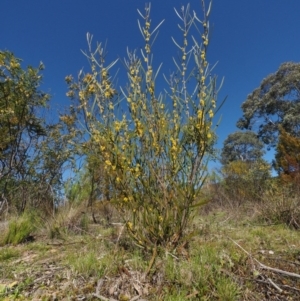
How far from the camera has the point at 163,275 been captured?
1897 mm

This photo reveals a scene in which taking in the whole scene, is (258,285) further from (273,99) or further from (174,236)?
(273,99)

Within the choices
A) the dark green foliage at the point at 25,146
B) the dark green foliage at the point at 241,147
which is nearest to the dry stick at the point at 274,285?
the dark green foliage at the point at 25,146

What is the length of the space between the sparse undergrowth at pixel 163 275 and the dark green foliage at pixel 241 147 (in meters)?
24.9

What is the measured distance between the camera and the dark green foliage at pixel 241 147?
2634cm

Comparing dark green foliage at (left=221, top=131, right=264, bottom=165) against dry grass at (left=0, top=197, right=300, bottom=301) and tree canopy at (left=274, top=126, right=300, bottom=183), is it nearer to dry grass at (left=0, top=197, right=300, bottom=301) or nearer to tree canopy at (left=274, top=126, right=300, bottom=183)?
tree canopy at (left=274, top=126, right=300, bottom=183)

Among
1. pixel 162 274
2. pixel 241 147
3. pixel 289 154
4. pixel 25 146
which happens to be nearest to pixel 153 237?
pixel 162 274

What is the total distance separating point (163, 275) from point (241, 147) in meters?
27.1

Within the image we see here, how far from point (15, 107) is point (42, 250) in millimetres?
3370

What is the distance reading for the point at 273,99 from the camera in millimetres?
18328

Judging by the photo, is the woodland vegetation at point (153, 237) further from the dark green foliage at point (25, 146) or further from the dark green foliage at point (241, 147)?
the dark green foliage at point (241, 147)

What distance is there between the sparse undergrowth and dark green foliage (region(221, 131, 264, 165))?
980 inches

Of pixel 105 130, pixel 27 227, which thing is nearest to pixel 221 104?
pixel 105 130

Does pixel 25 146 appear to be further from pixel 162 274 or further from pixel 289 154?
pixel 289 154

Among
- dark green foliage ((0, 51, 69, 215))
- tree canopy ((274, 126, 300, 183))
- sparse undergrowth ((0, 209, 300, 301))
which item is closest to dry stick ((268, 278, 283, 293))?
sparse undergrowth ((0, 209, 300, 301))
